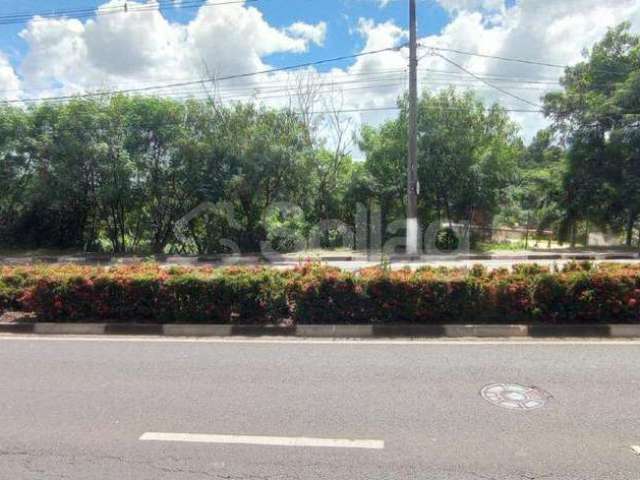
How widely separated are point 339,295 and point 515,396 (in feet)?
10.1

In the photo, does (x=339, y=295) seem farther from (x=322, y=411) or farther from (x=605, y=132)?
(x=605, y=132)

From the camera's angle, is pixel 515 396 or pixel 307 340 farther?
pixel 307 340

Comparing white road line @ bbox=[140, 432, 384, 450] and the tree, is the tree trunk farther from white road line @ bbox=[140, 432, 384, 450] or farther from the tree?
white road line @ bbox=[140, 432, 384, 450]

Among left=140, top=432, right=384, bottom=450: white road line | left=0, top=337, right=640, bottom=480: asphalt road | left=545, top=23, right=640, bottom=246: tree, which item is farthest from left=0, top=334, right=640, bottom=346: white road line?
left=545, top=23, right=640, bottom=246: tree

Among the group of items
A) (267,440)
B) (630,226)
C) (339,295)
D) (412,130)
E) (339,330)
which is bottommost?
(267,440)

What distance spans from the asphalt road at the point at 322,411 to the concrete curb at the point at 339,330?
413 mm

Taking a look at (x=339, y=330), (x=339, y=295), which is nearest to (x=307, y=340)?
(x=339, y=330)

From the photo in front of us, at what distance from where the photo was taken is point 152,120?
18719 mm

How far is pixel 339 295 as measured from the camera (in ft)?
22.0

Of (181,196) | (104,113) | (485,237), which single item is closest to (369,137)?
(485,237)

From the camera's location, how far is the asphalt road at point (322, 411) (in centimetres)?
313

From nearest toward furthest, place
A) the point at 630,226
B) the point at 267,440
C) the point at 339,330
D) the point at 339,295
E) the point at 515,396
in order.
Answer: the point at 267,440, the point at 515,396, the point at 339,330, the point at 339,295, the point at 630,226

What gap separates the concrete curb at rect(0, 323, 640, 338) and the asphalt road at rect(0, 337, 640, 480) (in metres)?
0.41

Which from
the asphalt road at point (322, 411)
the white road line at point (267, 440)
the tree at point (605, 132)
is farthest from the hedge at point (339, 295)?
the tree at point (605, 132)
